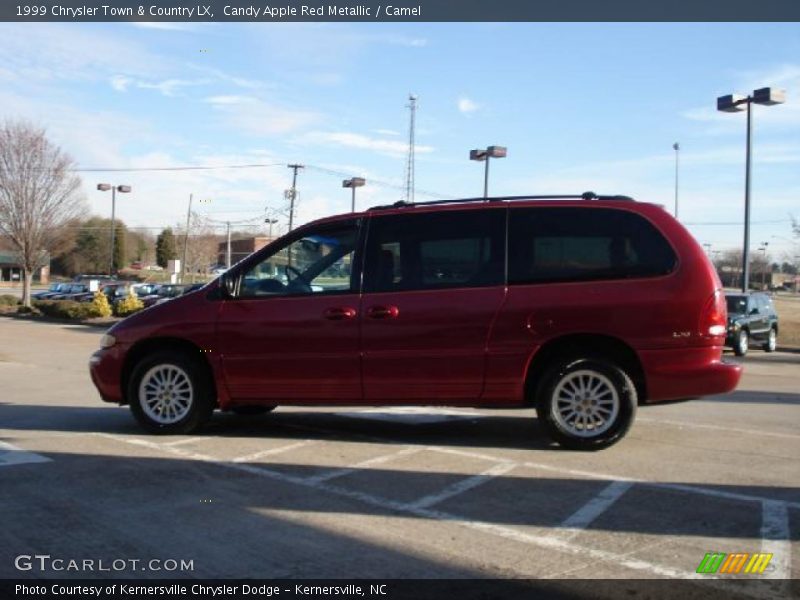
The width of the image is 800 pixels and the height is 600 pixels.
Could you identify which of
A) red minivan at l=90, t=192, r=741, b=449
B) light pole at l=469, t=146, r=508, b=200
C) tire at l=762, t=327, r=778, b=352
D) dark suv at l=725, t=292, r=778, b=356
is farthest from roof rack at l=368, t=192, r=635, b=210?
light pole at l=469, t=146, r=508, b=200

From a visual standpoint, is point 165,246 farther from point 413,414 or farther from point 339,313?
point 339,313

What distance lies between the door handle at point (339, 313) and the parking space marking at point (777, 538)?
341cm

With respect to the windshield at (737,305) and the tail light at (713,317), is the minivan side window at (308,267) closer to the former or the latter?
the tail light at (713,317)

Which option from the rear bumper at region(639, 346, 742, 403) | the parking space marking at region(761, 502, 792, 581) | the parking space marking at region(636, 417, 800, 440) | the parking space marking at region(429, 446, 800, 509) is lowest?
the parking space marking at region(761, 502, 792, 581)

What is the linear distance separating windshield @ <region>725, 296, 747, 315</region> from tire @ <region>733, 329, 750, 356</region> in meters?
0.53

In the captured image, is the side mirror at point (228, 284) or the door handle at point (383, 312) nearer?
the door handle at point (383, 312)

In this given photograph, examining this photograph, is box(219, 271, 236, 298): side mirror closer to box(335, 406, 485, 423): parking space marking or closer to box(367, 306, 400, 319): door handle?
box(367, 306, 400, 319): door handle

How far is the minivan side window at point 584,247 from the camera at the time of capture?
635 centimetres

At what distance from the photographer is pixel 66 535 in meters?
4.45

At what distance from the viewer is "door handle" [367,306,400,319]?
659cm

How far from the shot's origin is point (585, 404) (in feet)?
21.1

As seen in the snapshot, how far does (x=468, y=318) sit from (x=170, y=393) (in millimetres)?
2844

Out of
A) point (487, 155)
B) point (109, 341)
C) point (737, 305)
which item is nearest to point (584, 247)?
point (109, 341)

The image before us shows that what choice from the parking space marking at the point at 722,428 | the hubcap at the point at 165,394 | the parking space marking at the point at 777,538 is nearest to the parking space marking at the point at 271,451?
the hubcap at the point at 165,394
